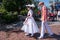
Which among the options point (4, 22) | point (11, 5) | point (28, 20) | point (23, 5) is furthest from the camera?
point (23, 5)

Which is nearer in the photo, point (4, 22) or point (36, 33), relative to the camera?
point (36, 33)

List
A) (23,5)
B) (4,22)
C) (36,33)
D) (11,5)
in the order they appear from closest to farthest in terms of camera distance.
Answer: (36,33) → (4,22) → (11,5) → (23,5)

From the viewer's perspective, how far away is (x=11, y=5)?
23688 mm

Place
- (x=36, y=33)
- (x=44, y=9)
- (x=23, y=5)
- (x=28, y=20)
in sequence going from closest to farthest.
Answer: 1. (x=44, y=9)
2. (x=28, y=20)
3. (x=36, y=33)
4. (x=23, y=5)

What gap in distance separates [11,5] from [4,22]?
4891mm

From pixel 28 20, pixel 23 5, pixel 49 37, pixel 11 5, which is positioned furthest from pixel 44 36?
pixel 23 5

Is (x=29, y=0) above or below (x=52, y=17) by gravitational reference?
above

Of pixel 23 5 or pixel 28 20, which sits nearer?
pixel 28 20

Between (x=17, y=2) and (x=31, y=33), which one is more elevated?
(x=17, y=2)

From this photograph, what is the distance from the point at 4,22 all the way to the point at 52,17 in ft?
23.4

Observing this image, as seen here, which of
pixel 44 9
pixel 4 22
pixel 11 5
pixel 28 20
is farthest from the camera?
pixel 11 5

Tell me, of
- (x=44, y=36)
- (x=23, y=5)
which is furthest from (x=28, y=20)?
(x=23, y=5)

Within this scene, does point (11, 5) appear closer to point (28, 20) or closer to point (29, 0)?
point (29, 0)

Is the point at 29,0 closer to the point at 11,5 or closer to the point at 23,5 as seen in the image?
the point at 23,5
